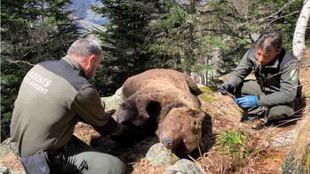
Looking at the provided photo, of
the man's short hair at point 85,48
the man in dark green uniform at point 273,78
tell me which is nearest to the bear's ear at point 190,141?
the man in dark green uniform at point 273,78

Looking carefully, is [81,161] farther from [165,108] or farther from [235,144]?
[235,144]

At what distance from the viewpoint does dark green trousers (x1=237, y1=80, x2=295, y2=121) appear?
5.05 m

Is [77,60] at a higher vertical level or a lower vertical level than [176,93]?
higher

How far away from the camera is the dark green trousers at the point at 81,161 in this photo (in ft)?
13.6

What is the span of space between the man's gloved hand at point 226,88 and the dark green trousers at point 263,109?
6.5 inches

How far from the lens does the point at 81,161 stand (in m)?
4.31

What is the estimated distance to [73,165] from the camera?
14.0 ft

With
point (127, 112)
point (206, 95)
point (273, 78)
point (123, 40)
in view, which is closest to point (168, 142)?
point (127, 112)

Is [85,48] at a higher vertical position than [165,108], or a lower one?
higher

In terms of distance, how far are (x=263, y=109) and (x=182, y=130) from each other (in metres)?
1.47

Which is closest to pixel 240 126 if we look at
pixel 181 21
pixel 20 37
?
pixel 181 21

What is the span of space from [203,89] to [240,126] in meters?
1.54

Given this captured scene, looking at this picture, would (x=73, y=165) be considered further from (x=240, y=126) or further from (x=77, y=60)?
(x=240, y=126)

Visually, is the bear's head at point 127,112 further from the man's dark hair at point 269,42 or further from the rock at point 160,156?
the man's dark hair at point 269,42
